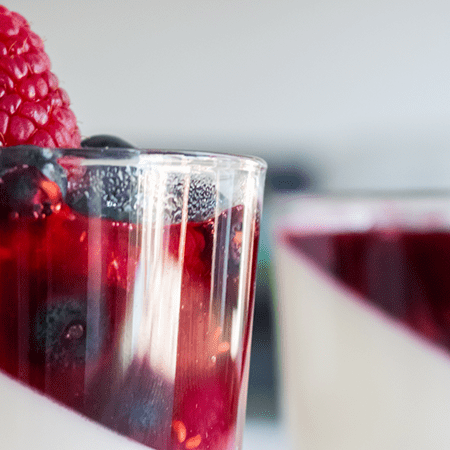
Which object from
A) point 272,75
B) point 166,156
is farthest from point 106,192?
point 272,75

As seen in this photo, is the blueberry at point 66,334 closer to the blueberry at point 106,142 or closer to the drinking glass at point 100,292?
the drinking glass at point 100,292

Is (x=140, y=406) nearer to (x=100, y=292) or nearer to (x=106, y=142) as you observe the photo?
(x=100, y=292)

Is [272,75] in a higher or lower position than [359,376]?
higher

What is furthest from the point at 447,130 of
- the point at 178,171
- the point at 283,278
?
the point at 178,171

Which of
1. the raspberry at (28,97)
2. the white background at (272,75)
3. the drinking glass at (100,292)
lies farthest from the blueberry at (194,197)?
the white background at (272,75)

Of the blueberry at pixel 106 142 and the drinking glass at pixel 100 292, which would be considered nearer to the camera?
the drinking glass at pixel 100 292

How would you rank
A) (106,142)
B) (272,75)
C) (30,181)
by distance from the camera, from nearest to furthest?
(30,181)
(106,142)
(272,75)

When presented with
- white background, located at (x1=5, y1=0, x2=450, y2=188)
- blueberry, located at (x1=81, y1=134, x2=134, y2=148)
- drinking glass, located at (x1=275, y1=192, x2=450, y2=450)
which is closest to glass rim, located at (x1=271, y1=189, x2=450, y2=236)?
drinking glass, located at (x1=275, y1=192, x2=450, y2=450)
